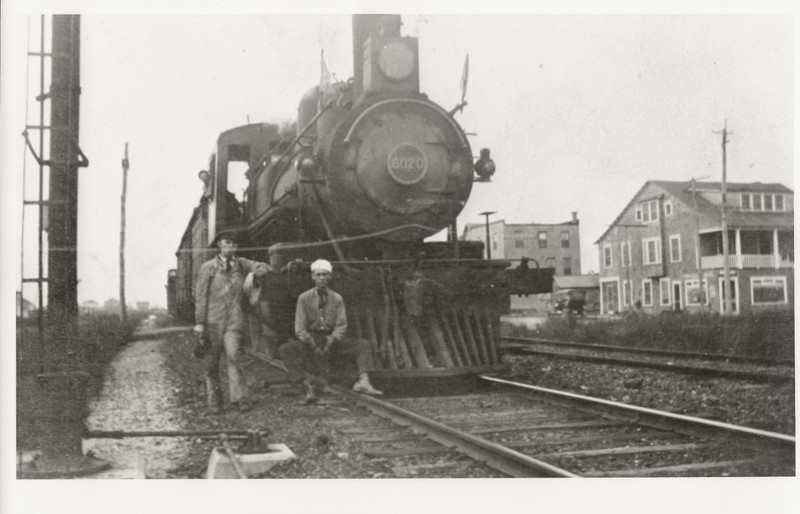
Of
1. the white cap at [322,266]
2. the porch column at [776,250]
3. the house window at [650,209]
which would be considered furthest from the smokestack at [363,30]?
the house window at [650,209]

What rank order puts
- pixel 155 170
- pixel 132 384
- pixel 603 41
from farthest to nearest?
pixel 132 384
pixel 155 170
pixel 603 41

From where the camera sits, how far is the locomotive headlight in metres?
6.89

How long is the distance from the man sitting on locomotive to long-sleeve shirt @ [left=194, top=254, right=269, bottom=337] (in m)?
0.51

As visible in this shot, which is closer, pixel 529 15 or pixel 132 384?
pixel 529 15

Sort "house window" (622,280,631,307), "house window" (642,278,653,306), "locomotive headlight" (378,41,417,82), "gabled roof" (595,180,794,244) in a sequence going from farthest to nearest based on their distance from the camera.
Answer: "house window" (622,280,631,307) < "house window" (642,278,653,306) < "locomotive headlight" (378,41,417,82) < "gabled roof" (595,180,794,244)

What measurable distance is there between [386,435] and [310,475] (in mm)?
767

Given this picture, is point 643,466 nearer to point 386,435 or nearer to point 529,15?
point 386,435

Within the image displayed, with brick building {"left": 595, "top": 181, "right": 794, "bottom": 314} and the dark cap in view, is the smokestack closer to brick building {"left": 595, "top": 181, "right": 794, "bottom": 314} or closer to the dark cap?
the dark cap

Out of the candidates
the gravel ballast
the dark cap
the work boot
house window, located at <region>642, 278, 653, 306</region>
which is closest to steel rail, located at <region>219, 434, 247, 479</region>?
the gravel ballast

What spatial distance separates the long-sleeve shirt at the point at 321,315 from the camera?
650cm

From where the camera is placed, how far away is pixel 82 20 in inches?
202

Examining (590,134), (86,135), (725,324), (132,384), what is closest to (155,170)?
(86,135)

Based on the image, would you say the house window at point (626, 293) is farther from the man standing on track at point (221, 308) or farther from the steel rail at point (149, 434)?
the steel rail at point (149, 434)

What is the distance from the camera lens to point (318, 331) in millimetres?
6547
